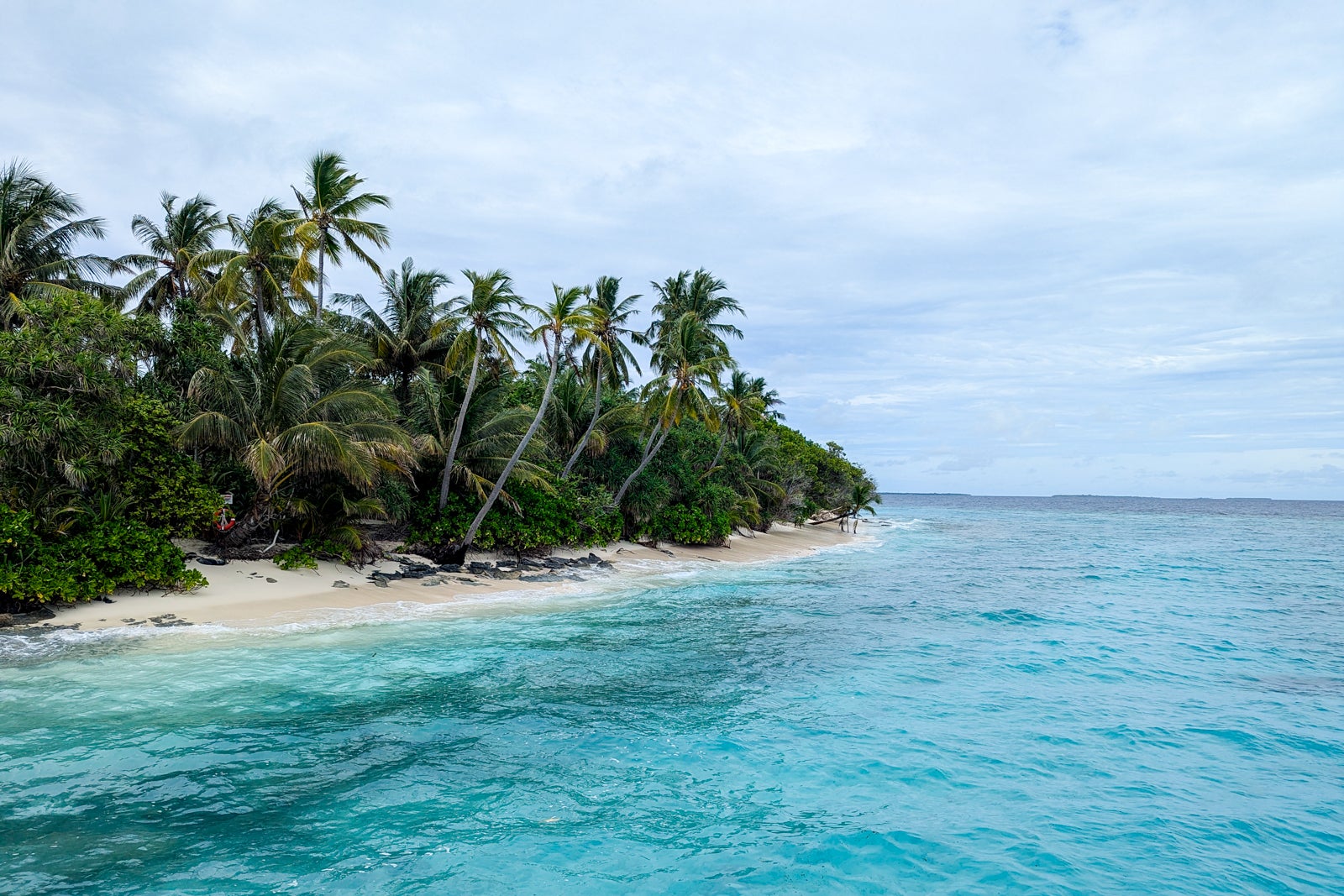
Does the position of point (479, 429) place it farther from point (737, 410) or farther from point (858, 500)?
point (858, 500)

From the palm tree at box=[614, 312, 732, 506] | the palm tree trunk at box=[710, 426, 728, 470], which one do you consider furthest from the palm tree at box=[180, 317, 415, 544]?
the palm tree trunk at box=[710, 426, 728, 470]

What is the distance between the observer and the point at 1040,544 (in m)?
45.8

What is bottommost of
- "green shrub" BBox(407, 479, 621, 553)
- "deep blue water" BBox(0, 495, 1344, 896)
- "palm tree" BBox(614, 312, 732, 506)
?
"deep blue water" BBox(0, 495, 1344, 896)

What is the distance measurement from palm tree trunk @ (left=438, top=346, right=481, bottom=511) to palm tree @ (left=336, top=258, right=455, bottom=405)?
12.2 ft

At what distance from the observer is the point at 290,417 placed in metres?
16.9

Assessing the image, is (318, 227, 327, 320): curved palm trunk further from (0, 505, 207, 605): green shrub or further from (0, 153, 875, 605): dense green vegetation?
(0, 505, 207, 605): green shrub

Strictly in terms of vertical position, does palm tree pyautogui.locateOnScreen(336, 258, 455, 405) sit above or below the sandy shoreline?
above

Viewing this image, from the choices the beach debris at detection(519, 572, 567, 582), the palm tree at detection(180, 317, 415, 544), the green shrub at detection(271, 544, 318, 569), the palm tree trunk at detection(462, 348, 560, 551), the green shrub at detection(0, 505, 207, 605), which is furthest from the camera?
the beach debris at detection(519, 572, 567, 582)

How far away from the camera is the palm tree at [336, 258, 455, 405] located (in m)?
24.9

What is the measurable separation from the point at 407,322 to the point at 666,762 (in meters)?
21.4

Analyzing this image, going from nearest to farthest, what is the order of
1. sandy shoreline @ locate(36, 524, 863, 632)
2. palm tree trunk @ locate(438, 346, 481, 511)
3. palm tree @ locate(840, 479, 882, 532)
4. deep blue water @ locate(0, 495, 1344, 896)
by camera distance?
deep blue water @ locate(0, 495, 1344, 896)
sandy shoreline @ locate(36, 524, 863, 632)
palm tree trunk @ locate(438, 346, 481, 511)
palm tree @ locate(840, 479, 882, 532)

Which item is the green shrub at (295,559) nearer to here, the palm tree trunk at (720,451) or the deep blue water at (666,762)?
the deep blue water at (666,762)

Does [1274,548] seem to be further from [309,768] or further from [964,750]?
[309,768]

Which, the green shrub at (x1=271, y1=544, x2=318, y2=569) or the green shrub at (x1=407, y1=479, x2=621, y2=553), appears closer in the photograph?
the green shrub at (x1=271, y1=544, x2=318, y2=569)
